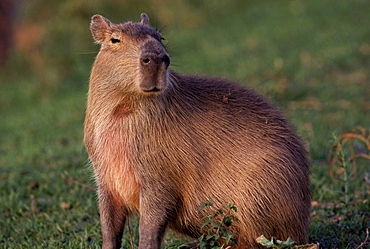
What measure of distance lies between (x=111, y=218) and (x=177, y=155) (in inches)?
22.4

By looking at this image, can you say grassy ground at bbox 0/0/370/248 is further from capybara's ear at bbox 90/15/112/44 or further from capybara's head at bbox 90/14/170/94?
capybara's head at bbox 90/14/170/94

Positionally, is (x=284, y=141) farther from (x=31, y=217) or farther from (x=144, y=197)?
(x=31, y=217)

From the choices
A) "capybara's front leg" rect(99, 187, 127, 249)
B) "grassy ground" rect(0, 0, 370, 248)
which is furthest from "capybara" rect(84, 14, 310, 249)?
"grassy ground" rect(0, 0, 370, 248)

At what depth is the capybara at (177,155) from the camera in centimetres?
304

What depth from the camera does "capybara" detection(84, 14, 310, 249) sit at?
9.96ft

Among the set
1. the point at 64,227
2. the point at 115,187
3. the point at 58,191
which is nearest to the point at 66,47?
the point at 58,191

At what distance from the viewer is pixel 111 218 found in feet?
10.6

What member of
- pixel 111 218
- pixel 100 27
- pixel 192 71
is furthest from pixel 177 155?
pixel 192 71

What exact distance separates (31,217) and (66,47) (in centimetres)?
553

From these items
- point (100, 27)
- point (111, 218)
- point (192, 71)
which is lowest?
point (111, 218)

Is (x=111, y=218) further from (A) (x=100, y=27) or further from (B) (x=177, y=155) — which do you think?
(A) (x=100, y=27)

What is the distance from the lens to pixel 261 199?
3.18 metres

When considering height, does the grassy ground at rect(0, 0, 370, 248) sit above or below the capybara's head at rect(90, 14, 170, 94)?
below

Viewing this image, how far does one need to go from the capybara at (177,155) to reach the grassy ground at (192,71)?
410 mm
